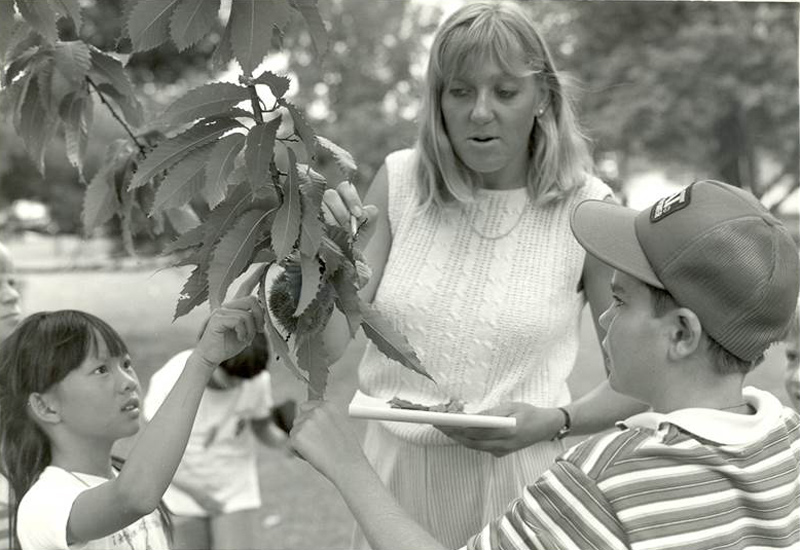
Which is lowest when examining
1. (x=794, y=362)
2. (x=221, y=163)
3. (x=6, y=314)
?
(x=794, y=362)

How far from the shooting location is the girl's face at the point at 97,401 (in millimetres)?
2221

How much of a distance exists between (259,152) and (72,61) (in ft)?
2.42

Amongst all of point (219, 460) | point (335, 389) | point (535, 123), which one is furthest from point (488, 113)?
point (335, 389)

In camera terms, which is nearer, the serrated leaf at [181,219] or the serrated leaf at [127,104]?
the serrated leaf at [127,104]

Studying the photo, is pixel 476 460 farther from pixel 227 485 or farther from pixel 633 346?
pixel 227 485

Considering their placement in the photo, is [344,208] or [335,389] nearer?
[344,208]

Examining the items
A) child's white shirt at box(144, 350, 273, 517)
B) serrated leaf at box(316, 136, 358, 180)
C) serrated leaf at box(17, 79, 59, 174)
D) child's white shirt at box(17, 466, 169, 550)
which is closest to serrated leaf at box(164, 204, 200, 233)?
serrated leaf at box(17, 79, 59, 174)

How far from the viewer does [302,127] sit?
1611 mm

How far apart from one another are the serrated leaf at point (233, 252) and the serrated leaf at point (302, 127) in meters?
0.13

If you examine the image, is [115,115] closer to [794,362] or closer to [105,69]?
[105,69]

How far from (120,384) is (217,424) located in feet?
6.43

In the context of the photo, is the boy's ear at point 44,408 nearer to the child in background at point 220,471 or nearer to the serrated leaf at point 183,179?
the serrated leaf at point 183,179

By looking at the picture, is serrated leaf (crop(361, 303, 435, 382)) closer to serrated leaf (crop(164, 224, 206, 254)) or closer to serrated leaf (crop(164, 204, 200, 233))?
serrated leaf (crop(164, 224, 206, 254))

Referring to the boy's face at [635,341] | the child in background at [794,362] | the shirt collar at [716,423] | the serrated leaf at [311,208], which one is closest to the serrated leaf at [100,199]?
the serrated leaf at [311,208]
